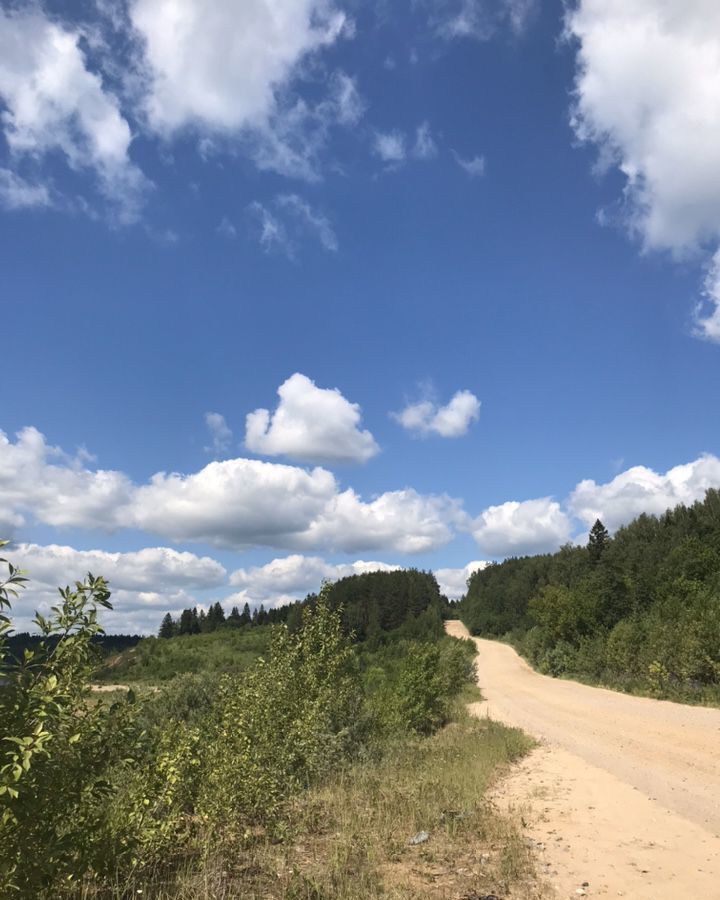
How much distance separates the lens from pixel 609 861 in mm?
7734

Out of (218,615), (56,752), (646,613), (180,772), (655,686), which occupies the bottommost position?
(655,686)

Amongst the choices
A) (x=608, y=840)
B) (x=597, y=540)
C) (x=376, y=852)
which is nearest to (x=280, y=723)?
(x=376, y=852)

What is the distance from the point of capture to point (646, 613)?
1545 inches

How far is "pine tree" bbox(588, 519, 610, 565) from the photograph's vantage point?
75.9 metres

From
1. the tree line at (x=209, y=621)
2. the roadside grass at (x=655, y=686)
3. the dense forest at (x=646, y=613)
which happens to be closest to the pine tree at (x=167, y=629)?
the tree line at (x=209, y=621)

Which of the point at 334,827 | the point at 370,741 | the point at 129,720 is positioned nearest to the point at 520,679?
the point at 370,741

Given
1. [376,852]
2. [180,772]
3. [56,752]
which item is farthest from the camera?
[376,852]

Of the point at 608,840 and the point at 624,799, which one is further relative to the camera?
the point at 624,799

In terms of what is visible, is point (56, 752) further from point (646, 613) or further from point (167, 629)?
point (167, 629)

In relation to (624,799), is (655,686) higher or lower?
higher

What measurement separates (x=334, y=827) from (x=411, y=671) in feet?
49.2

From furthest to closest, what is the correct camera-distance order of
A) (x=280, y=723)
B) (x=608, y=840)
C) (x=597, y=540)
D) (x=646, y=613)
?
1. (x=597, y=540)
2. (x=646, y=613)
3. (x=280, y=723)
4. (x=608, y=840)

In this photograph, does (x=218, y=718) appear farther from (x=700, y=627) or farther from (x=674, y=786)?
(x=700, y=627)

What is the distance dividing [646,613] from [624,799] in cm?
3177
